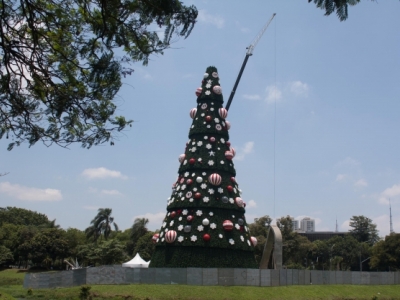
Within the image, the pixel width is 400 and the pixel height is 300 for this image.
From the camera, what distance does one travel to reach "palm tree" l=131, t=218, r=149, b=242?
72.6m

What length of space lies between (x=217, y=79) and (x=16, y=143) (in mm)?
29214

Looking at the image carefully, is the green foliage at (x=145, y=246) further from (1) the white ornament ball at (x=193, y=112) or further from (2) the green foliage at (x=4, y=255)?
(1) the white ornament ball at (x=193, y=112)

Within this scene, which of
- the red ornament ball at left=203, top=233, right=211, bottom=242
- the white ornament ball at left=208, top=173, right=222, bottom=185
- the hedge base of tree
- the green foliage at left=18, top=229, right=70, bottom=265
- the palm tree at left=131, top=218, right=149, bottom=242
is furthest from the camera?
the palm tree at left=131, top=218, right=149, bottom=242

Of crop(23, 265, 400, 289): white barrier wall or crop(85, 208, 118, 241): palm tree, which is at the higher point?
crop(85, 208, 118, 241): palm tree

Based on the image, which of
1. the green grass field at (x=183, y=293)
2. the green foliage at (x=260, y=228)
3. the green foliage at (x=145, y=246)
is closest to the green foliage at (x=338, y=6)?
the green grass field at (x=183, y=293)

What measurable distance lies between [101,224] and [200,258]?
39682 millimetres

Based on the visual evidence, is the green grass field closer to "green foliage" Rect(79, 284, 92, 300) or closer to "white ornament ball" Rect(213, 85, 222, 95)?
"green foliage" Rect(79, 284, 92, 300)

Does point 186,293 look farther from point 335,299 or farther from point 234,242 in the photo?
point 335,299

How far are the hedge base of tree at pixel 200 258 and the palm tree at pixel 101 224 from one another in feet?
120

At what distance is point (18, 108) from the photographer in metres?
12.9

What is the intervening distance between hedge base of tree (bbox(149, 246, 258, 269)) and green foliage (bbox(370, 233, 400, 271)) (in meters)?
38.3

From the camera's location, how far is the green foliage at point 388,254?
65562 mm

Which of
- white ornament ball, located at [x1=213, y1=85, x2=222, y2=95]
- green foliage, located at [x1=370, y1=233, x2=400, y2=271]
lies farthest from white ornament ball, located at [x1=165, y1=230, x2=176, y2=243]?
green foliage, located at [x1=370, y1=233, x2=400, y2=271]

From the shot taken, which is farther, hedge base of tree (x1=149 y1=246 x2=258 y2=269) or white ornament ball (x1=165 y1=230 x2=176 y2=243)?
white ornament ball (x1=165 y1=230 x2=176 y2=243)
